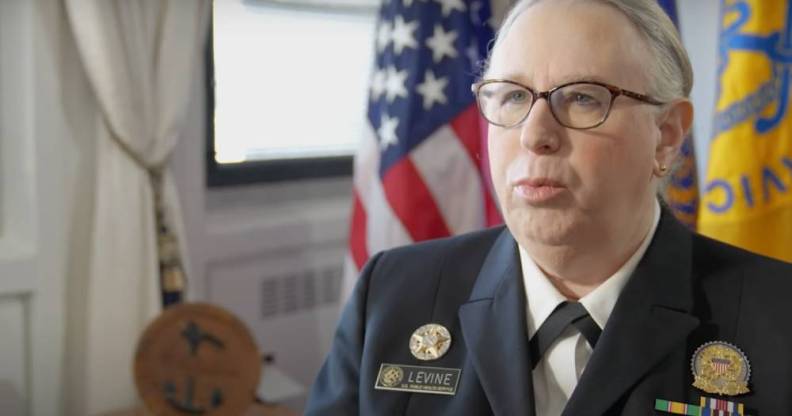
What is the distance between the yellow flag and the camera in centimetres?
205

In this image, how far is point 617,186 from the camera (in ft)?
3.50

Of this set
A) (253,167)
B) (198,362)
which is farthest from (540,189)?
(253,167)

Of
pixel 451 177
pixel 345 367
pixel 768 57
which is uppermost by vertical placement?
pixel 768 57

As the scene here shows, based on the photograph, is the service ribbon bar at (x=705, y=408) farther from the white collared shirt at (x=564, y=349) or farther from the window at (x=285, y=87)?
the window at (x=285, y=87)

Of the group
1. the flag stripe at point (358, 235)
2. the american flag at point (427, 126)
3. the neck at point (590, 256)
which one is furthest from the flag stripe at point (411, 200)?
the neck at point (590, 256)

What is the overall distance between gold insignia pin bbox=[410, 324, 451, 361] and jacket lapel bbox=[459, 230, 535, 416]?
0.04 m

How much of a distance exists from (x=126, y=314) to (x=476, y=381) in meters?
1.45

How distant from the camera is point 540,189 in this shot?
3.47 ft

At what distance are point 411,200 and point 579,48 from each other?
132 cm

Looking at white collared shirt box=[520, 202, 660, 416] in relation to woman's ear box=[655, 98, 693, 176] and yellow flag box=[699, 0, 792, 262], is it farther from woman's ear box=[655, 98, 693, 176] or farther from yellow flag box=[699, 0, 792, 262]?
yellow flag box=[699, 0, 792, 262]

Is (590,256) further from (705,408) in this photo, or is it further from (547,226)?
(705,408)

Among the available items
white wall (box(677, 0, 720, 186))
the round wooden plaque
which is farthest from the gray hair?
white wall (box(677, 0, 720, 186))

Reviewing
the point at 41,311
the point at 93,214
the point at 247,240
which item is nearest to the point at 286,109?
the point at 247,240

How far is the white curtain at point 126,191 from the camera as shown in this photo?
7.22 feet
